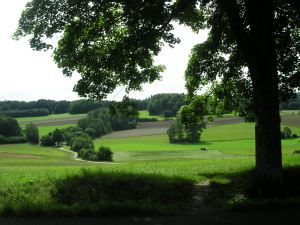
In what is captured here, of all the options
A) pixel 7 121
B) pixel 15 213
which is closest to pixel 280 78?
pixel 15 213

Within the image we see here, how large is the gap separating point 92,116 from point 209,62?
303 ft

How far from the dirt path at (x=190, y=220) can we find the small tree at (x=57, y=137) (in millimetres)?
89360

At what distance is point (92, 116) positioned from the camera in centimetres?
10781

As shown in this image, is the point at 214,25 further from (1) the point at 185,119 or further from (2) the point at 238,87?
(1) the point at 185,119

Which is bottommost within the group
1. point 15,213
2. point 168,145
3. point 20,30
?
point 168,145

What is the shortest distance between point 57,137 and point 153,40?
87336 millimetres

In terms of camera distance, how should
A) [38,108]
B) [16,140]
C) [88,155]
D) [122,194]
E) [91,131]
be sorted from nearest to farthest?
[122,194]
[88,155]
[16,140]
[91,131]
[38,108]

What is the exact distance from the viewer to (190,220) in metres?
8.54

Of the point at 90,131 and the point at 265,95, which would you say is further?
the point at 90,131

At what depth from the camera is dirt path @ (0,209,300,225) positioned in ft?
27.2

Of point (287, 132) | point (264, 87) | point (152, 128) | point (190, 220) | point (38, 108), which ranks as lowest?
point (287, 132)

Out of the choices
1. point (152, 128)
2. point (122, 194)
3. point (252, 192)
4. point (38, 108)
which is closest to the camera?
point (122, 194)

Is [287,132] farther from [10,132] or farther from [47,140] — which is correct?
[10,132]

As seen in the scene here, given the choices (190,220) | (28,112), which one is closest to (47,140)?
(28,112)
